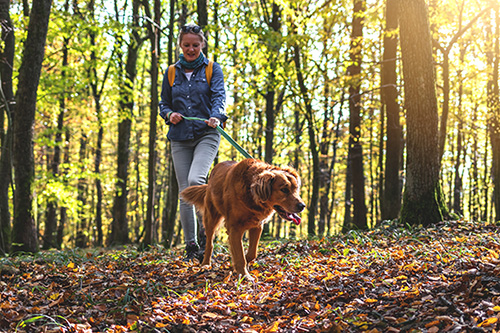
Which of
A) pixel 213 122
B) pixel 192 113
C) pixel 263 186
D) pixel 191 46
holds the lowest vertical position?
pixel 263 186

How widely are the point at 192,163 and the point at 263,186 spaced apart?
1.50 metres

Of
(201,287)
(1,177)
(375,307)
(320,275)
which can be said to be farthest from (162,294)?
(1,177)

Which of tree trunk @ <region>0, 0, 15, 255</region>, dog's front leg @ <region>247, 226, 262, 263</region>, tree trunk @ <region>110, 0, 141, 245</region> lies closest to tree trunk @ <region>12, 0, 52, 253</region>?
tree trunk @ <region>0, 0, 15, 255</region>

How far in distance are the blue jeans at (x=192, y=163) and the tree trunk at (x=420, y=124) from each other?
3.22m

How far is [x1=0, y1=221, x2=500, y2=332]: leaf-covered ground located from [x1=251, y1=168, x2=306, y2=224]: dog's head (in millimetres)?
681

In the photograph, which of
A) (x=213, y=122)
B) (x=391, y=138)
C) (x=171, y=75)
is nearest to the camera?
(x=213, y=122)

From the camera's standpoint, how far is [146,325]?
2766mm

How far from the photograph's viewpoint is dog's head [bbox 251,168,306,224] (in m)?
4.02

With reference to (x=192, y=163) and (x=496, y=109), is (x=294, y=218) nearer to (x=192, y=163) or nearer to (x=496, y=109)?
(x=192, y=163)

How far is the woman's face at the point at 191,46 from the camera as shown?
203 inches

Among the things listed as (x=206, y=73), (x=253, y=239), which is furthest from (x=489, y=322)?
(x=206, y=73)

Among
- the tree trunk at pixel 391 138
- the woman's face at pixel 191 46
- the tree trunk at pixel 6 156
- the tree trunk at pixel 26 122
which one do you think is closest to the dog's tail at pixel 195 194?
the woman's face at pixel 191 46

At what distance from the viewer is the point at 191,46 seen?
205 inches

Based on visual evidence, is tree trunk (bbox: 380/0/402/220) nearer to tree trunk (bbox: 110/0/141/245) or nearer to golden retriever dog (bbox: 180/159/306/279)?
golden retriever dog (bbox: 180/159/306/279)
